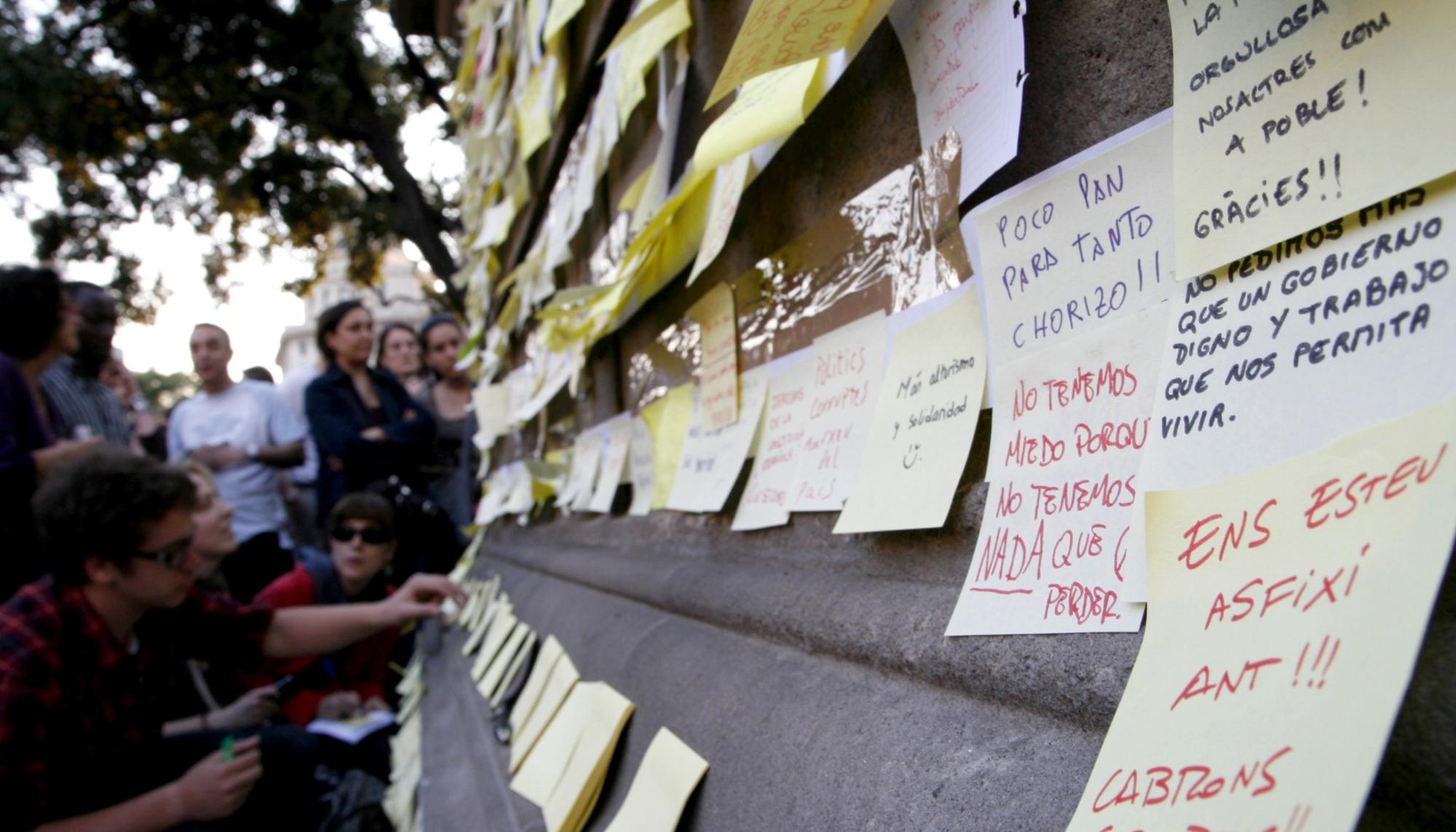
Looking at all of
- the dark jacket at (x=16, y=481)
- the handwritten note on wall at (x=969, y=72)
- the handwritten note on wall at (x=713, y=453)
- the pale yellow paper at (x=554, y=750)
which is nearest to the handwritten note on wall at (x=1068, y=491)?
the handwritten note on wall at (x=969, y=72)

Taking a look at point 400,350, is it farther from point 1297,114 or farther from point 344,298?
point 344,298

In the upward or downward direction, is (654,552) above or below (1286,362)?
below

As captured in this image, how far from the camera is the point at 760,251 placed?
4.11 ft

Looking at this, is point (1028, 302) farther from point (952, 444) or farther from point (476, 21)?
point (476, 21)

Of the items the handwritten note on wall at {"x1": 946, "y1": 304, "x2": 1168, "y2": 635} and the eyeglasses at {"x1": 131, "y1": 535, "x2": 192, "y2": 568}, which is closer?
the handwritten note on wall at {"x1": 946, "y1": 304, "x2": 1168, "y2": 635}

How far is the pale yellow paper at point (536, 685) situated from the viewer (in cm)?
170

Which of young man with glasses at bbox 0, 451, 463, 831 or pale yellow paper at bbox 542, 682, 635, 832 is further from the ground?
pale yellow paper at bbox 542, 682, 635, 832

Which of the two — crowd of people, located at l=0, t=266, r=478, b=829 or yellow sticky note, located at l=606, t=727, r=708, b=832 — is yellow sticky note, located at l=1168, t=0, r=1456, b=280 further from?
crowd of people, located at l=0, t=266, r=478, b=829

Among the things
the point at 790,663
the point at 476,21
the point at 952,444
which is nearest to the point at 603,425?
the point at 790,663

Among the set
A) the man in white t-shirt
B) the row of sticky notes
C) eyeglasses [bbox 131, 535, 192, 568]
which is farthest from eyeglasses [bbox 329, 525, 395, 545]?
the row of sticky notes

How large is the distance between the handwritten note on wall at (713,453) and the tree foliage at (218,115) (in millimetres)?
7321

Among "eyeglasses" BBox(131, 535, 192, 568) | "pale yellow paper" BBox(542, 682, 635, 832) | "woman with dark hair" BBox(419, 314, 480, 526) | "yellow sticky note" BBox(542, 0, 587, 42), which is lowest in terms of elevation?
"eyeglasses" BBox(131, 535, 192, 568)

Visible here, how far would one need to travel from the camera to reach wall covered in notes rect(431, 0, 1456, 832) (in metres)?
0.48

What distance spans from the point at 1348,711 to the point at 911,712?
362 mm
